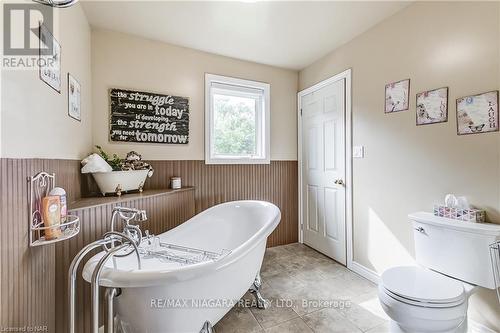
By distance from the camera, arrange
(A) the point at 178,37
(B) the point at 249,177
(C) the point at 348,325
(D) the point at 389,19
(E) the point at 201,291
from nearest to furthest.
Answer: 1. (E) the point at 201,291
2. (C) the point at 348,325
3. (D) the point at 389,19
4. (A) the point at 178,37
5. (B) the point at 249,177

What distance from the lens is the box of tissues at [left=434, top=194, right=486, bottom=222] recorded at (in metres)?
1.40

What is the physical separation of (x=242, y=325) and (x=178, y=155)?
165 centimetres

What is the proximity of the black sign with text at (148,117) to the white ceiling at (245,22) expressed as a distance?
1.95 feet

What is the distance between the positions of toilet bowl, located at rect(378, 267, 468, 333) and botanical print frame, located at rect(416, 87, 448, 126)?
1066 mm

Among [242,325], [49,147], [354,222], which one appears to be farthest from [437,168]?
[49,147]

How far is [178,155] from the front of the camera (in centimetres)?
245

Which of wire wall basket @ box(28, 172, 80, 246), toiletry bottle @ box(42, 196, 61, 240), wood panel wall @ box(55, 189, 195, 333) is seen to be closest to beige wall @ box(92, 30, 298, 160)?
wood panel wall @ box(55, 189, 195, 333)

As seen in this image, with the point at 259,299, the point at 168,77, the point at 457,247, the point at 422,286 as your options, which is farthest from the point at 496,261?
the point at 168,77

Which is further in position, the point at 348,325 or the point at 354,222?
the point at 354,222

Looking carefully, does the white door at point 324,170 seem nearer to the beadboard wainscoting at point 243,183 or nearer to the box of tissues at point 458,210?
the beadboard wainscoting at point 243,183

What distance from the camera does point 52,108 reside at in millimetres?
1300

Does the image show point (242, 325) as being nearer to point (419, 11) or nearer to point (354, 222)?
point (354, 222)

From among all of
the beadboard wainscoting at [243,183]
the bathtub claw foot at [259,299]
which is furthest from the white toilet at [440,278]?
the beadboard wainscoting at [243,183]

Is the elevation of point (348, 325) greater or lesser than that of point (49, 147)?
lesser
